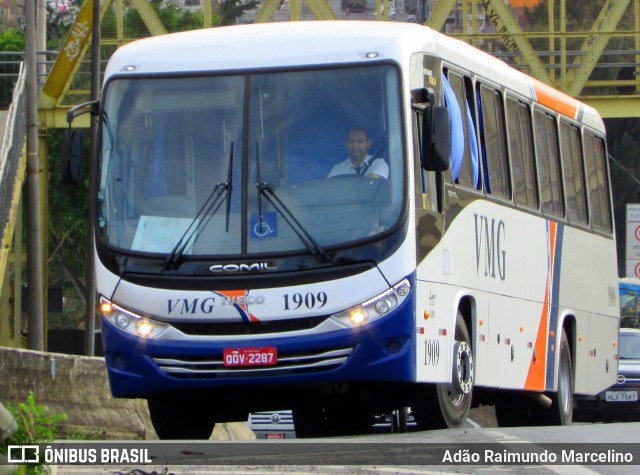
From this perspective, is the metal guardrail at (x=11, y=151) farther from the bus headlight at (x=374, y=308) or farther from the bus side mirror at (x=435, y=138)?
the bus headlight at (x=374, y=308)

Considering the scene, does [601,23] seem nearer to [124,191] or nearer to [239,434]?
[239,434]

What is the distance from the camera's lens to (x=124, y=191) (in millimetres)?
12148

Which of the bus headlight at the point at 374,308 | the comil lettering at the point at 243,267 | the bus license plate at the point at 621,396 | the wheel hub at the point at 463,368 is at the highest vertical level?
the comil lettering at the point at 243,267

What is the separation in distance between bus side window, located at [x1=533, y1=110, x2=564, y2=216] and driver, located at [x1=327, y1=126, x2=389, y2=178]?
4.32 m

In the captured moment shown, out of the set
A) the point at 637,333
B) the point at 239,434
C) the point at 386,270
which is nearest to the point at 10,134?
the point at 239,434

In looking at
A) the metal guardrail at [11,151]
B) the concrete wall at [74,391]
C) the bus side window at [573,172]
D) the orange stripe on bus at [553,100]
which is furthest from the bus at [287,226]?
the metal guardrail at [11,151]

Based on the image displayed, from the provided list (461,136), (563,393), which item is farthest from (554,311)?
(461,136)

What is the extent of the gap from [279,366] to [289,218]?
1.06 metres

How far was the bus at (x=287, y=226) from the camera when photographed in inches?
455

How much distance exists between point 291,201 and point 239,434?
8970mm

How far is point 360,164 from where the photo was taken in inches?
464

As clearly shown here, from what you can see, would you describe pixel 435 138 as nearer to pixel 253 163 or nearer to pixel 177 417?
pixel 253 163

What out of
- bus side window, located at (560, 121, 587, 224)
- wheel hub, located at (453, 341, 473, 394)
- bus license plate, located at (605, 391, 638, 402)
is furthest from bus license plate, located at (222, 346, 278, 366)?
bus license plate, located at (605, 391, 638, 402)

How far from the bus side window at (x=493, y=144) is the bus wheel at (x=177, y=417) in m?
3.15
